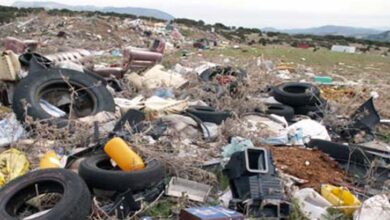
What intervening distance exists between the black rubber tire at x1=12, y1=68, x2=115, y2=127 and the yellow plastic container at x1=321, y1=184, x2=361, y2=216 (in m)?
2.78

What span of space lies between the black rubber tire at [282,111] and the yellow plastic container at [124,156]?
3014 mm

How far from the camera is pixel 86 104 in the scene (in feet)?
19.9

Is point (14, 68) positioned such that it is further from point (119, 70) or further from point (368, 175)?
point (368, 175)

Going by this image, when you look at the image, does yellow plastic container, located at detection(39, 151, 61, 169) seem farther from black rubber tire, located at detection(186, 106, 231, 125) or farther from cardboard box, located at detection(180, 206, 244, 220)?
black rubber tire, located at detection(186, 106, 231, 125)

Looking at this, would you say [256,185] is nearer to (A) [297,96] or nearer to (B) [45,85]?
(B) [45,85]

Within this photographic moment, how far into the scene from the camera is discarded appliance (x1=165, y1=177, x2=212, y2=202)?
12.3 feet

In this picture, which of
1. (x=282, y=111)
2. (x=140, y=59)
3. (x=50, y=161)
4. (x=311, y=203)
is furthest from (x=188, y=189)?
(x=140, y=59)

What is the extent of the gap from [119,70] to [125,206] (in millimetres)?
4877

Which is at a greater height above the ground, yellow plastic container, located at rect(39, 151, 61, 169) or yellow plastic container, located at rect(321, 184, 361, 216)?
yellow plastic container, located at rect(321, 184, 361, 216)

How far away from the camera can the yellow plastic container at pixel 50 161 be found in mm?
3930

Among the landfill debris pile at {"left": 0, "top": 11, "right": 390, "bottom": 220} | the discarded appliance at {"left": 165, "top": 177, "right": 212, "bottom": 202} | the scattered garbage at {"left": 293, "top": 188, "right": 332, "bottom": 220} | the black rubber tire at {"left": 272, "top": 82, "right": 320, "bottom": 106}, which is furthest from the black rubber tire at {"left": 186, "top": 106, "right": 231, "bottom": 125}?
the scattered garbage at {"left": 293, "top": 188, "right": 332, "bottom": 220}

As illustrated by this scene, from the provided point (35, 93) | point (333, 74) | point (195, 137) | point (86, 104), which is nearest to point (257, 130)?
point (195, 137)

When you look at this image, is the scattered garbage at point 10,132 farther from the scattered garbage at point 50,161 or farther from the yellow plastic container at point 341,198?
the yellow plastic container at point 341,198

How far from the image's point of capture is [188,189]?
3877 millimetres
